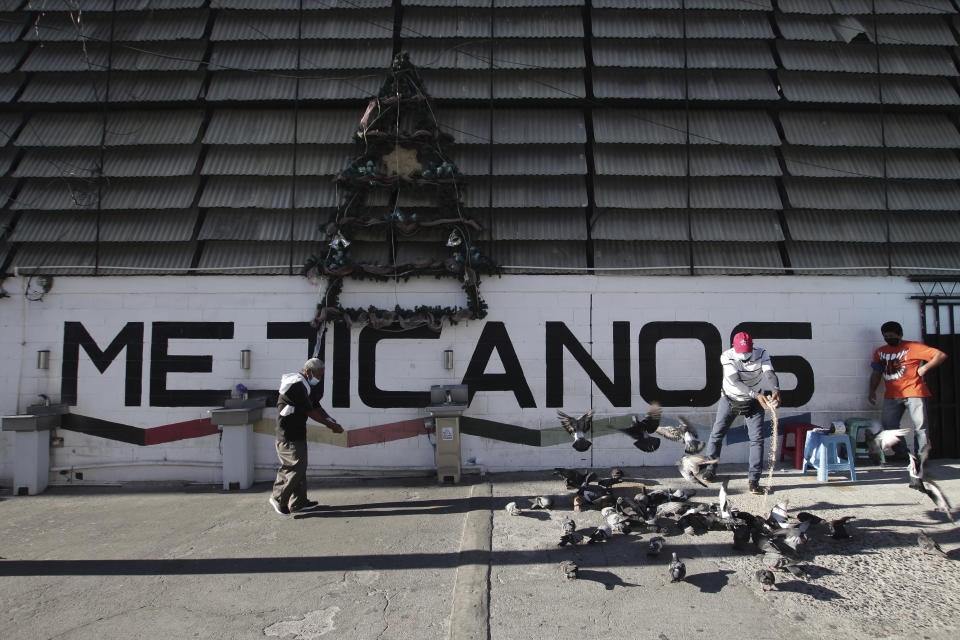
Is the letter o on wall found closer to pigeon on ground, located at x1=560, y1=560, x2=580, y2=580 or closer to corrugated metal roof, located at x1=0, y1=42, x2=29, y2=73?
pigeon on ground, located at x1=560, y1=560, x2=580, y2=580

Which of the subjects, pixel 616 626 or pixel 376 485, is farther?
pixel 376 485

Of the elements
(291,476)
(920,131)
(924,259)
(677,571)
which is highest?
(920,131)

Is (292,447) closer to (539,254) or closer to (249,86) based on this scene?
(539,254)

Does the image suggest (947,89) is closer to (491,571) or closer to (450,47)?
(450,47)

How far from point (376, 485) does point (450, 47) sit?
5981 mm

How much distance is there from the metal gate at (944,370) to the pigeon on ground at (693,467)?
11.6 ft

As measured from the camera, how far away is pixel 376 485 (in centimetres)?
654

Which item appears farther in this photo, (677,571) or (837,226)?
(837,226)

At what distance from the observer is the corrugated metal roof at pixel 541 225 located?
724cm

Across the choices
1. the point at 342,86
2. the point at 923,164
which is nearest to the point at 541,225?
the point at 342,86

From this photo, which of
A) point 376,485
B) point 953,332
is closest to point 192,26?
point 376,485

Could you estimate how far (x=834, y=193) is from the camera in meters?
A: 7.52

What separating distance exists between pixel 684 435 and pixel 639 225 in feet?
9.29

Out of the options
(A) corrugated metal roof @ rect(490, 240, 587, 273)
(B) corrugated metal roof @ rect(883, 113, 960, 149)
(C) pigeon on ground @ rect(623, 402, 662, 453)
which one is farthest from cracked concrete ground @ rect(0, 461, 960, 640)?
(B) corrugated metal roof @ rect(883, 113, 960, 149)
